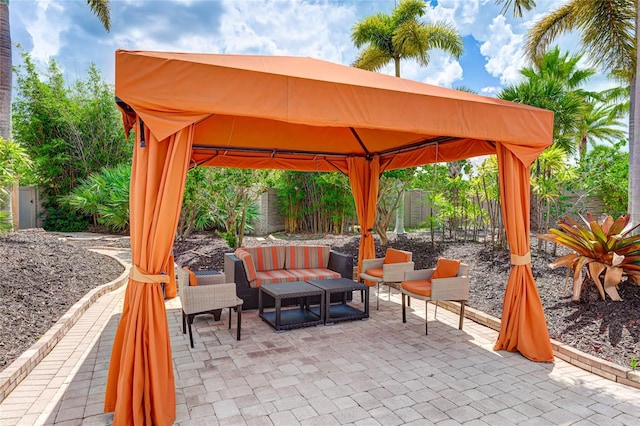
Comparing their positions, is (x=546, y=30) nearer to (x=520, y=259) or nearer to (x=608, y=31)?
(x=608, y=31)

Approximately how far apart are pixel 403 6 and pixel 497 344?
40.7ft

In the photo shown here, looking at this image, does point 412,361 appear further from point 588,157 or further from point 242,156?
point 588,157

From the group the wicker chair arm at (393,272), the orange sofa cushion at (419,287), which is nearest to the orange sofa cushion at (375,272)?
the wicker chair arm at (393,272)

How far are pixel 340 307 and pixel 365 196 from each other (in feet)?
6.82

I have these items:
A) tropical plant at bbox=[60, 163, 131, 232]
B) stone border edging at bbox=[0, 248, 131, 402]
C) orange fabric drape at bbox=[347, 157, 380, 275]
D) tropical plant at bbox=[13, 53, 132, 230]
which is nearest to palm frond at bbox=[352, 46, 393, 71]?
orange fabric drape at bbox=[347, 157, 380, 275]

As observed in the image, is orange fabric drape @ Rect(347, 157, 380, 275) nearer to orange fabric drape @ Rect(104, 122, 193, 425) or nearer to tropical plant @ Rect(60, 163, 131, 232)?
orange fabric drape @ Rect(104, 122, 193, 425)

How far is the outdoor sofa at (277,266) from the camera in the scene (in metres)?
5.11

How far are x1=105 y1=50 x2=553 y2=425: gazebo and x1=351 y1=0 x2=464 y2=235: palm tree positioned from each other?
9.93m

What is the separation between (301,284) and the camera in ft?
15.8

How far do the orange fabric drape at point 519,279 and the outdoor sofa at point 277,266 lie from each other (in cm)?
230

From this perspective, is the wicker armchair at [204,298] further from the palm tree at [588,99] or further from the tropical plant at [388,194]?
the palm tree at [588,99]

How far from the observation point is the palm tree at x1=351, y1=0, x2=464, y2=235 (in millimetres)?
12680

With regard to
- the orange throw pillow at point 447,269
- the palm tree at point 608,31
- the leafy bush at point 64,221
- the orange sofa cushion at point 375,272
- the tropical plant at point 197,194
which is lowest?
the orange sofa cushion at point 375,272

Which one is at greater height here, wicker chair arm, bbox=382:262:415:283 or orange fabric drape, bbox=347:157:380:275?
orange fabric drape, bbox=347:157:380:275
